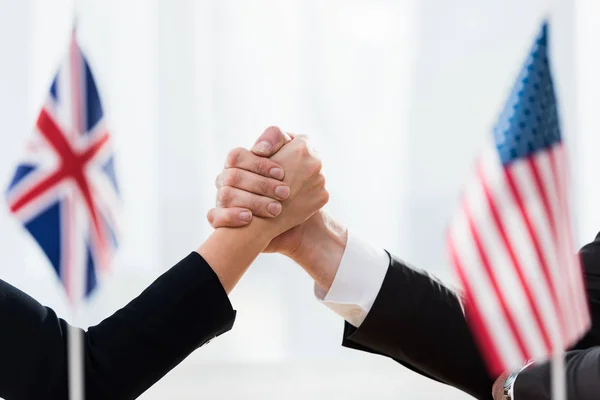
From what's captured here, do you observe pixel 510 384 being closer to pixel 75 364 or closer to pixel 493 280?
pixel 493 280

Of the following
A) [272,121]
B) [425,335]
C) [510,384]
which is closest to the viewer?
[510,384]

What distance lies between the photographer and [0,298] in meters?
0.96

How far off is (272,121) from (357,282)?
4.06ft

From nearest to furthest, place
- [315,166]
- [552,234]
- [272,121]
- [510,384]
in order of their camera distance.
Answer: [552,234] → [510,384] → [315,166] → [272,121]

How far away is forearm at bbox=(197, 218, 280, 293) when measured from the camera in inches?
43.4

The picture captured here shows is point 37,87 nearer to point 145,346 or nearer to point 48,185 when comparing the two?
point 48,185

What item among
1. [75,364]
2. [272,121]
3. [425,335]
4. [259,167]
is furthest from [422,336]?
[272,121]

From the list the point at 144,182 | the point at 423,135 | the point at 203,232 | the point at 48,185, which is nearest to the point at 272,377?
the point at 203,232

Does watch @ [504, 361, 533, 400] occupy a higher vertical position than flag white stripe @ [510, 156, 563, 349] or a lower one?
lower

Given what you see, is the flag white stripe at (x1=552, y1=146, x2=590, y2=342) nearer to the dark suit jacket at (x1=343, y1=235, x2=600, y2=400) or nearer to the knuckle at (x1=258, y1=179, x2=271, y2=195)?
the dark suit jacket at (x1=343, y1=235, x2=600, y2=400)

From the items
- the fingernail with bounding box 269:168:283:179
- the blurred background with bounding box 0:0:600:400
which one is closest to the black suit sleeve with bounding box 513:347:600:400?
the fingernail with bounding box 269:168:283:179

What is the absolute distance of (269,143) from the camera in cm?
130

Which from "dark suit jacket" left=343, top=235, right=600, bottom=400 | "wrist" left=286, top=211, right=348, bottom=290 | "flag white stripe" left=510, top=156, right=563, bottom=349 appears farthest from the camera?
"wrist" left=286, top=211, right=348, bottom=290

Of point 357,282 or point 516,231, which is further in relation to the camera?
point 357,282
